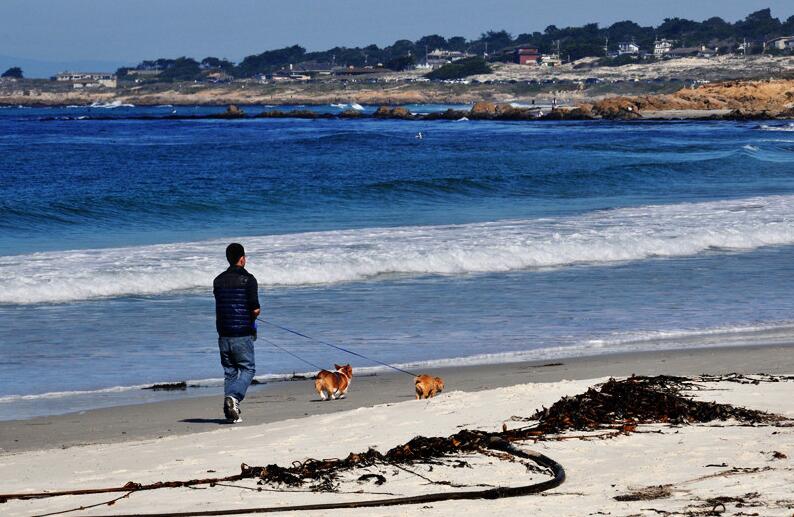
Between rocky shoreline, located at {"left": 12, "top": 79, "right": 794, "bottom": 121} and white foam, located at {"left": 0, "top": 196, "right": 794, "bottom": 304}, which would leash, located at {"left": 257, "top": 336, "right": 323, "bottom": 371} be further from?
rocky shoreline, located at {"left": 12, "top": 79, "right": 794, "bottom": 121}

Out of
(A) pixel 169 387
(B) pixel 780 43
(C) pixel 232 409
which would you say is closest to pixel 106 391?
(A) pixel 169 387

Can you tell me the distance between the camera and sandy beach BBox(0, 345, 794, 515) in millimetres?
5215

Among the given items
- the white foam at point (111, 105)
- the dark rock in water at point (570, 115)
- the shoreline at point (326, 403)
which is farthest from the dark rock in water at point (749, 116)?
the white foam at point (111, 105)

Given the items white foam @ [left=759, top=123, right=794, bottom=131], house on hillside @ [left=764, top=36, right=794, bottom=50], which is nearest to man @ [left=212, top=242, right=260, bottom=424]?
white foam @ [left=759, top=123, right=794, bottom=131]

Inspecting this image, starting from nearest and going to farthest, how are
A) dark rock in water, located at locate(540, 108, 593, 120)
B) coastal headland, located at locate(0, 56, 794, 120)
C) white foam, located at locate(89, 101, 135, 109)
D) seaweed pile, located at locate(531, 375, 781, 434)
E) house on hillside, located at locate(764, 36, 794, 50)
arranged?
seaweed pile, located at locate(531, 375, 781, 434)
dark rock in water, located at locate(540, 108, 593, 120)
coastal headland, located at locate(0, 56, 794, 120)
white foam, located at locate(89, 101, 135, 109)
house on hillside, located at locate(764, 36, 794, 50)

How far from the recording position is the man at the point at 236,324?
7922mm

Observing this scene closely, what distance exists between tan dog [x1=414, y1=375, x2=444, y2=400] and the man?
1177mm

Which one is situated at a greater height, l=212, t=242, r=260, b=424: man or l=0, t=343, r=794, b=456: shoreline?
l=212, t=242, r=260, b=424: man

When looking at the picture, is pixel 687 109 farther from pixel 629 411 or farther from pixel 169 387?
pixel 629 411

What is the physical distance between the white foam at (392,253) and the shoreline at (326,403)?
599 centimetres

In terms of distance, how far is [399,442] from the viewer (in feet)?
21.6

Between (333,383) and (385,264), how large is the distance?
7958 millimetres

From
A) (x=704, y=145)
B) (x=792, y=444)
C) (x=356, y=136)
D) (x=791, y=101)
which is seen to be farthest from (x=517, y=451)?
(x=791, y=101)

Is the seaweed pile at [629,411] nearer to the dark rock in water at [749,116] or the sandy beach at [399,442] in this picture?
the sandy beach at [399,442]
